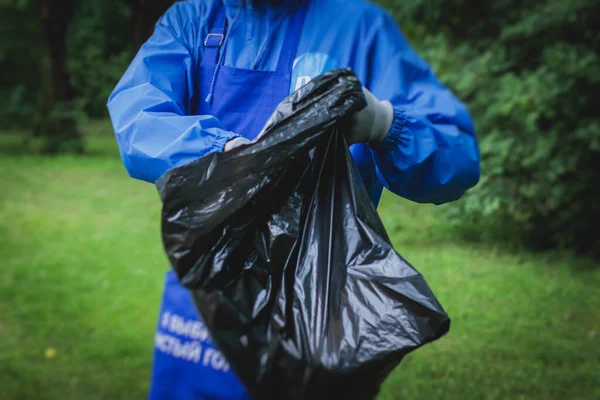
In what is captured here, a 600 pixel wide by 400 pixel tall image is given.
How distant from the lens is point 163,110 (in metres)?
1.74

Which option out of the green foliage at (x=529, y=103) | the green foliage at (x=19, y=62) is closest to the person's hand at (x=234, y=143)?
the green foliage at (x=529, y=103)

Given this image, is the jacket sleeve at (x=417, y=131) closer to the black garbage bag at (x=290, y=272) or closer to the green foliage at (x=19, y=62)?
the black garbage bag at (x=290, y=272)

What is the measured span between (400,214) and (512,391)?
2.62 metres

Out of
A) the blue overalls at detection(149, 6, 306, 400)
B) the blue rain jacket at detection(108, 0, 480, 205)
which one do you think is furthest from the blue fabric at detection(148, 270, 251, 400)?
the blue rain jacket at detection(108, 0, 480, 205)

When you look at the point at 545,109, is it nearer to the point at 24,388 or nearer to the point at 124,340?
the point at 124,340

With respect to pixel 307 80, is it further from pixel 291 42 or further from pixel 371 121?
pixel 371 121

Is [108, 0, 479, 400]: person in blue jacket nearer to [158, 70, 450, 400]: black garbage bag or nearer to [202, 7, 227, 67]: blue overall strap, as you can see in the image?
[202, 7, 227, 67]: blue overall strap

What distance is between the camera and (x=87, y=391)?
4.14 m

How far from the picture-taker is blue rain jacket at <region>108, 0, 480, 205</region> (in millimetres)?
1637

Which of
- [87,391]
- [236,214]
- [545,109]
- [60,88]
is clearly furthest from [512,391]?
[60,88]

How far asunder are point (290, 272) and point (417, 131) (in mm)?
481

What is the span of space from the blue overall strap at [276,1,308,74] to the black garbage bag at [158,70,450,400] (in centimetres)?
25

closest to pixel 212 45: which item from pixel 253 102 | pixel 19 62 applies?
pixel 253 102

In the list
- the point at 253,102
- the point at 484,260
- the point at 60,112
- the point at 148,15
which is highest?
the point at 253,102
